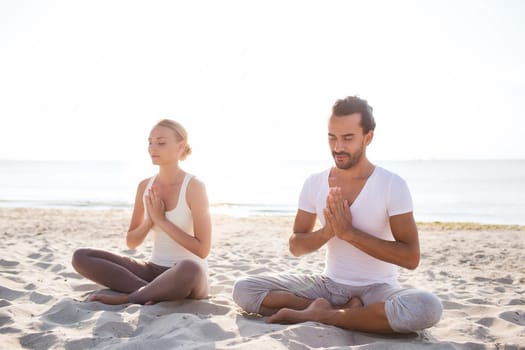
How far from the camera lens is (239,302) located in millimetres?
3859

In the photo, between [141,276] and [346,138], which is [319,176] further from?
[141,276]

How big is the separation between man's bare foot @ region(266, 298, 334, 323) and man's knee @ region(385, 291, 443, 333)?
44 cm

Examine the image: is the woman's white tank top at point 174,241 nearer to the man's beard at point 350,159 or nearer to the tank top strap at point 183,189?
the tank top strap at point 183,189

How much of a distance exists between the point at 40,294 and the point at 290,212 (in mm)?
14225

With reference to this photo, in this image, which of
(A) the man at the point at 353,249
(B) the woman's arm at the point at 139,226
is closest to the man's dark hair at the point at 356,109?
(A) the man at the point at 353,249

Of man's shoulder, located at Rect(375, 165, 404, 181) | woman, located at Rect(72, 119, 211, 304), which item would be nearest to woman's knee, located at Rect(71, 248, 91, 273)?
woman, located at Rect(72, 119, 211, 304)

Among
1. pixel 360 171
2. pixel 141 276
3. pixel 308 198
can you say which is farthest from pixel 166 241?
pixel 360 171

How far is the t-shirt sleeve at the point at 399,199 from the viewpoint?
3.41m

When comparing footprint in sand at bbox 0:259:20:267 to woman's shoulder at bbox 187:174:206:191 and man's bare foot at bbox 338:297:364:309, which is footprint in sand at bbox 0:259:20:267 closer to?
woman's shoulder at bbox 187:174:206:191

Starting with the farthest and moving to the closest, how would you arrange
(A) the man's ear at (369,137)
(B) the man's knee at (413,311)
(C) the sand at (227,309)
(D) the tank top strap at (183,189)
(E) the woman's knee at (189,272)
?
1. (D) the tank top strap at (183,189)
2. (E) the woman's knee at (189,272)
3. (A) the man's ear at (369,137)
4. (B) the man's knee at (413,311)
5. (C) the sand at (227,309)

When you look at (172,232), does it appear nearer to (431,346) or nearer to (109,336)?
(109,336)

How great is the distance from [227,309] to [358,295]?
3.74 feet

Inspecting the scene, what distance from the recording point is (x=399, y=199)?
11.2 ft

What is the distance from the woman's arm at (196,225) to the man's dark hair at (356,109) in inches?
57.6
